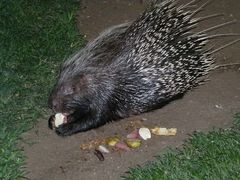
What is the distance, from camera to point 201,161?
3.09 metres

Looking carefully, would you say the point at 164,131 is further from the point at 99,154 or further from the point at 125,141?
the point at 99,154

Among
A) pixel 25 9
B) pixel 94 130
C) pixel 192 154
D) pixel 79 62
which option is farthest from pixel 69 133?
pixel 25 9

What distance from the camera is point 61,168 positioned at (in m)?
3.26

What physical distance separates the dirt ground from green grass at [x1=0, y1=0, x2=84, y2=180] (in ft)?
0.36

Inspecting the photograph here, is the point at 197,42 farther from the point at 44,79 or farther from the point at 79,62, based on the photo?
the point at 44,79

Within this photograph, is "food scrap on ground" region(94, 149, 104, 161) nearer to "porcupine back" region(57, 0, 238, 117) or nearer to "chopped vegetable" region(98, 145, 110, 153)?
"chopped vegetable" region(98, 145, 110, 153)

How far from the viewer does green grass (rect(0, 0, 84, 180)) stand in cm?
348

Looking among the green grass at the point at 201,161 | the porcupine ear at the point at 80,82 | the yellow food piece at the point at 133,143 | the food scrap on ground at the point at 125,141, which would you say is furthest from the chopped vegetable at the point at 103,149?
the porcupine ear at the point at 80,82

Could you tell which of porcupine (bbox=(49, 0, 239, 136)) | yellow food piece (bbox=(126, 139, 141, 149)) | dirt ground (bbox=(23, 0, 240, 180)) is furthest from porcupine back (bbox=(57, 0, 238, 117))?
yellow food piece (bbox=(126, 139, 141, 149))

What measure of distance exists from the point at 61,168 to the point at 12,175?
0.28 metres

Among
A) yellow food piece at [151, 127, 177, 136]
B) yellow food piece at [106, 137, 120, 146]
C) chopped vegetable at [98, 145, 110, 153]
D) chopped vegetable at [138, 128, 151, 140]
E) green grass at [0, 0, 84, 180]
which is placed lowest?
yellow food piece at [151, 127, 177, 136]

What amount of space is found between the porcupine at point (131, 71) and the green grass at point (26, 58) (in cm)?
29

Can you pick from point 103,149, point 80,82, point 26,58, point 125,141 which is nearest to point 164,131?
point 125,141

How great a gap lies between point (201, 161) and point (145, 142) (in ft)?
1.50
